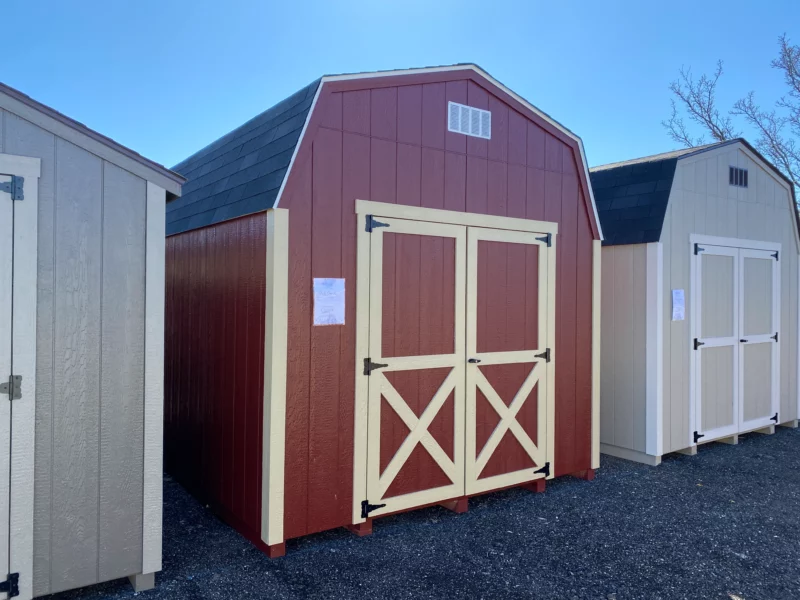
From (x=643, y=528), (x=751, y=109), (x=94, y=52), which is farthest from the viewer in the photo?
(x=751, y=109)

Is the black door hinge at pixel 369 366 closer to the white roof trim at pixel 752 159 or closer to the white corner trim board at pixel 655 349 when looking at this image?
the white corner trim board at pixel 655 349

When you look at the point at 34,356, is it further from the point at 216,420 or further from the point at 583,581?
the point at 583,581

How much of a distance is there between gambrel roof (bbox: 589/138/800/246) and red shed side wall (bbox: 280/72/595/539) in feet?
3.96

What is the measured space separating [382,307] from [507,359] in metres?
1.22

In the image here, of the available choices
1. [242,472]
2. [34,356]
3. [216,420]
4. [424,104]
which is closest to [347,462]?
[242,472]

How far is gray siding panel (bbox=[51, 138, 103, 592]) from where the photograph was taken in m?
2.82

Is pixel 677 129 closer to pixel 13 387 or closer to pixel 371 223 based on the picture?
pixel 371 223

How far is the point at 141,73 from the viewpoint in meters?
8.28

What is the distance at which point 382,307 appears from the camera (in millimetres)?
3910

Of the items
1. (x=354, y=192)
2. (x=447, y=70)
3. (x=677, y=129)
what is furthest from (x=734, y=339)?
(x=677, y=129)

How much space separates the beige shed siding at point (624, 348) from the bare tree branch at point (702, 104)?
11085mm

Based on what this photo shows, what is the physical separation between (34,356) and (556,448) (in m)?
3.85

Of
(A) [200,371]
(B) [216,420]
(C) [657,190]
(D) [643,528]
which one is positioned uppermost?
(C) [657,190]

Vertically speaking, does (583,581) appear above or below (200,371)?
below
